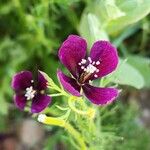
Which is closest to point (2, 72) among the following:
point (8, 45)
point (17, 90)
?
point (8, 45)

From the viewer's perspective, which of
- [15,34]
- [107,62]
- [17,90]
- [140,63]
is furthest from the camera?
[15,34]

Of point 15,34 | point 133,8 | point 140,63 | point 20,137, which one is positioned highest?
point 133,8

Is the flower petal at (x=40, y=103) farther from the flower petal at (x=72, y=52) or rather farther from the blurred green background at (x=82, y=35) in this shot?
the blurred green background at (x=82, y=35)

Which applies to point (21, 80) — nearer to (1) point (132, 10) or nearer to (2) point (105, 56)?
(2) point (105, 56)

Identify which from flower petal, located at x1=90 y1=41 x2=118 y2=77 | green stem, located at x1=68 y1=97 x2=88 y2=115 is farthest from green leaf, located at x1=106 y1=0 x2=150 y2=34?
green stem, located at x1=68 y1=97 x2=88 y2=115

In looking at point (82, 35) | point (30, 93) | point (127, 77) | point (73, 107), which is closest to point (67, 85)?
point (73, 107)

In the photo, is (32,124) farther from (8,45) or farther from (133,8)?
(133,8)

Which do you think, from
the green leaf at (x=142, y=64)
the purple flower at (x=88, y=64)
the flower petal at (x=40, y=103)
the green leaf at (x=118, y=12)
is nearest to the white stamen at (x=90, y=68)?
the purple flower at (x=88, y=64)
